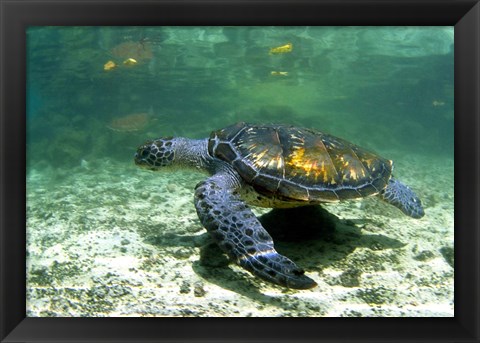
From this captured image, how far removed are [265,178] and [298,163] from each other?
0.40 m

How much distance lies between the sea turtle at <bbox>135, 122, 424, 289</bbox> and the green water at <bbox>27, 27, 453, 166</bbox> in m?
4.95

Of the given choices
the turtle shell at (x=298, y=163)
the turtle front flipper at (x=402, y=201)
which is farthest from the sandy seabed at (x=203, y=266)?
the turtle shell at (x=298, y=163)

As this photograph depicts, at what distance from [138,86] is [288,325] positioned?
96.3 feet

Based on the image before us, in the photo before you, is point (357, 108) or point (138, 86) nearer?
point (138, 86)

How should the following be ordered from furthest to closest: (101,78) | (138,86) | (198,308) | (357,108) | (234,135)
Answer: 1. (357,108)
2. (138,86)
3. (101,78)
4. (234,135)
5. (198,308)

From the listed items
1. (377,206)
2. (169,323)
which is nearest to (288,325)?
(169,323)

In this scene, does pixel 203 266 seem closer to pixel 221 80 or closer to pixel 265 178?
pixel 265 178

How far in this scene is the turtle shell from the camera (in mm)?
3510

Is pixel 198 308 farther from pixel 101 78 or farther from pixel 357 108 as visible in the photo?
pixel 357 108

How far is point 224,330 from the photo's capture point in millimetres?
2061

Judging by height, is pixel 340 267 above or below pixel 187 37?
below

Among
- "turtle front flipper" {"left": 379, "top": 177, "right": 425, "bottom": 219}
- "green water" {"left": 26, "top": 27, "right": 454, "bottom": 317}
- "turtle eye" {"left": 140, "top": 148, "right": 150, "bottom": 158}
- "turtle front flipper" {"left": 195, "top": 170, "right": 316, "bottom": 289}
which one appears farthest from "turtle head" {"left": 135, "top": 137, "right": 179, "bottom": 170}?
"turtle front flipper" {"left": 379, "top": 177, "right": 425, "bottom": 219}
